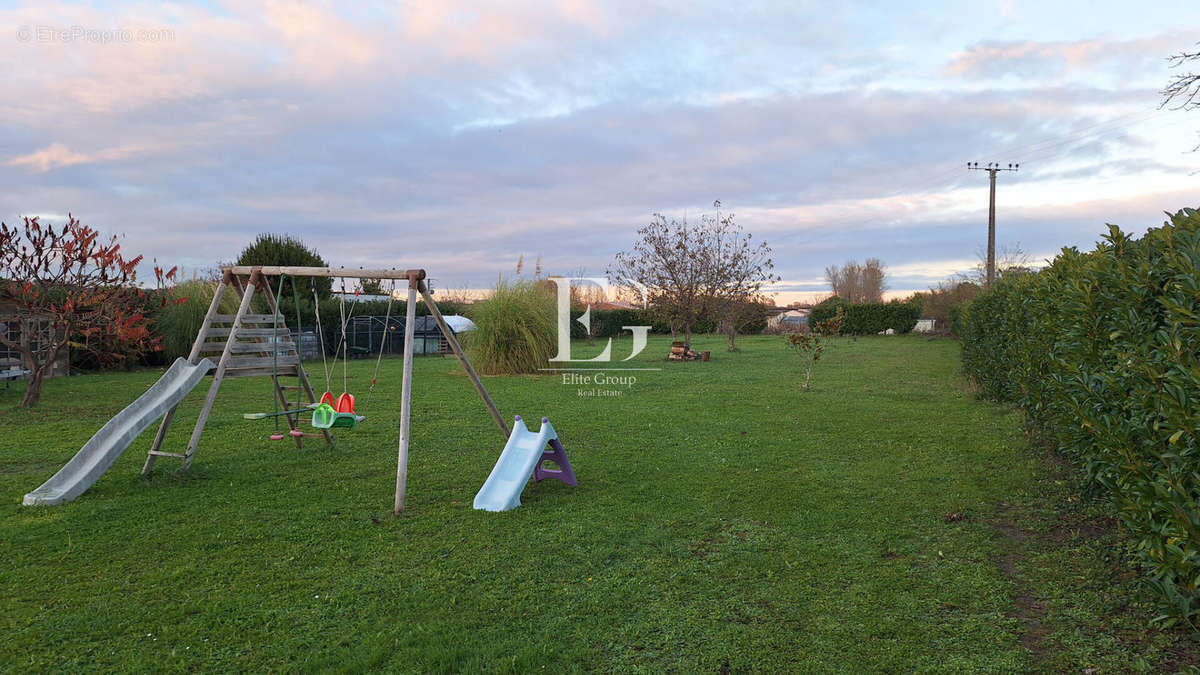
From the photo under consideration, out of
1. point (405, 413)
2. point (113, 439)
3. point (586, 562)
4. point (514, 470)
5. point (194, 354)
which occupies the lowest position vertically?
point (586, 562)

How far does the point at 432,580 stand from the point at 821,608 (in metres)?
1.92

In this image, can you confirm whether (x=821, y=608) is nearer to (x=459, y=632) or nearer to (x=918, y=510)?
(x=459, y=632)

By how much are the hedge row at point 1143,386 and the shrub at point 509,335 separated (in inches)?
436

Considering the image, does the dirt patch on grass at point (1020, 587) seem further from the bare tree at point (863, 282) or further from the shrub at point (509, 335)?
the bare tree at point (863, 282)

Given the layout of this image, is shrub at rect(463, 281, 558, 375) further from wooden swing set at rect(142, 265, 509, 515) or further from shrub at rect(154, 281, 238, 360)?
wooden swing set at rect(142, 265, 509, 515)

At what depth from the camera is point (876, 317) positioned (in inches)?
1532

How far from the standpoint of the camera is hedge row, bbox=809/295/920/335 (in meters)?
38.8

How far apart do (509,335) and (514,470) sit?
9763mm

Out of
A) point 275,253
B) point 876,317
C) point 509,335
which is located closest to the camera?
point 509,335

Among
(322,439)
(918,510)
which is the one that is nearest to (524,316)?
(322,439)

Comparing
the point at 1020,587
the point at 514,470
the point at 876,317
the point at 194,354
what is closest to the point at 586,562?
the point at 514,470

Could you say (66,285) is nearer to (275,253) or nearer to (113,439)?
(113,439)

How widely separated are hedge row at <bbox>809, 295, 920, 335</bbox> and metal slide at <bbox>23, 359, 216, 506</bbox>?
36.0 meters

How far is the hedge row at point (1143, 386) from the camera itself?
7.91 ft
